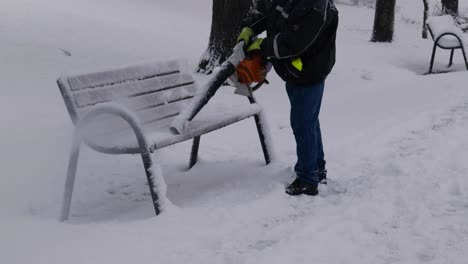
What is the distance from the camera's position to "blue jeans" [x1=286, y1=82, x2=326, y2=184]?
4.12m

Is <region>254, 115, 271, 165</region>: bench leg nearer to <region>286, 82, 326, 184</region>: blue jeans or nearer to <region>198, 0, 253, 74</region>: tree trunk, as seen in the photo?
<region>286, 82, 326, 184</region>: blue jeans

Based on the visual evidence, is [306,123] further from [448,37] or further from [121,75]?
[448,37]

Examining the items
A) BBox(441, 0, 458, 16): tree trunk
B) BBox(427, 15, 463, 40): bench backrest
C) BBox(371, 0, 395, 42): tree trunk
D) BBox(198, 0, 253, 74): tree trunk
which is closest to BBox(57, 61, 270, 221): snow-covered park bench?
BBox(198, 0, 253, 74): tree trunk

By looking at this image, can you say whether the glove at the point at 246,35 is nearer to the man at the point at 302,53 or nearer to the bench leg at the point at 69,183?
the man at the point at 302,53

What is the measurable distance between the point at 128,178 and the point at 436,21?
650cm

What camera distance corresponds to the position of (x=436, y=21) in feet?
30.8

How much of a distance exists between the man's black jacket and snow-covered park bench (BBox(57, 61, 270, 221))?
674mm

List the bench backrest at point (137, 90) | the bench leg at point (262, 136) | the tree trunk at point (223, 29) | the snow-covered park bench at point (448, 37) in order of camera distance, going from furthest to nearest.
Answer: the snow-covered park bench at point (448, 37)
the tree trunk at point (223, 29)
the bench leg at point (262, 136)
the bench backrest at point (137, 90)

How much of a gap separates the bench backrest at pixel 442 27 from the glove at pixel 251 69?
573cm

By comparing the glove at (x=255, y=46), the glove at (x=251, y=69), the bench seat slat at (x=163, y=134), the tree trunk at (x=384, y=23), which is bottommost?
the tree trunk at (x=384, y=23)

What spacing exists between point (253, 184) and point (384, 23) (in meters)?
7.26

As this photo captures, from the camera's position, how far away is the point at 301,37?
12.5 feet

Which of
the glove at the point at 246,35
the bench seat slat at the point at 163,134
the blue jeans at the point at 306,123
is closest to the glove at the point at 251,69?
the glove at the point at 246,35

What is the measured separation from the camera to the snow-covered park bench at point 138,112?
374 cm
